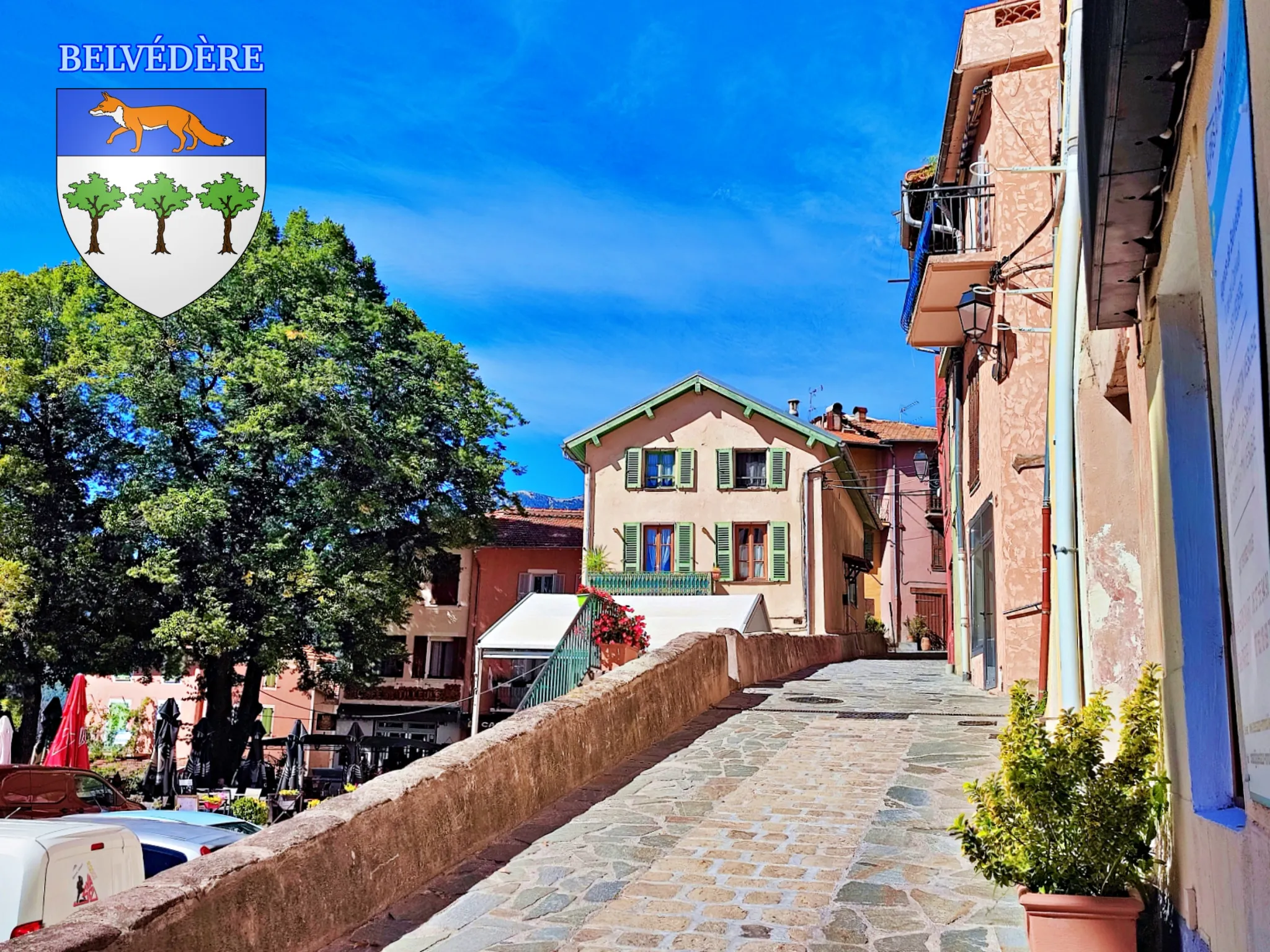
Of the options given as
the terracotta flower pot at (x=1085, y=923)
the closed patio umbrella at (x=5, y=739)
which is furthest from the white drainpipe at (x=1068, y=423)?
the closed patio umbrella at (x=5, y=739)

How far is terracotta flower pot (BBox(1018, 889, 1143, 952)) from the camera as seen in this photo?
412 centimetres

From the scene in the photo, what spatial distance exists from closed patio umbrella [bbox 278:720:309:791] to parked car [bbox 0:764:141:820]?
28.2 ft

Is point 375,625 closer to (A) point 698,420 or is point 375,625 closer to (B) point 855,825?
(A) point 698,420

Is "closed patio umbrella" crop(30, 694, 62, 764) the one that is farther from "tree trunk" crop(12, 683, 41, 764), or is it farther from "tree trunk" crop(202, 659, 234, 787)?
"tree trunk" crop(202, 659, 234, 787)

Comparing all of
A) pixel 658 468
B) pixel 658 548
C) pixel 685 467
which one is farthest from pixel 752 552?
pixel 658 468

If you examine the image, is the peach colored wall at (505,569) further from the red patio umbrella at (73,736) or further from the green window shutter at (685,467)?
the red patio umbrella at (73,736)

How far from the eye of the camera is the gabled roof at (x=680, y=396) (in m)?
32.7

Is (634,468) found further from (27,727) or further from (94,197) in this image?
(94,197)

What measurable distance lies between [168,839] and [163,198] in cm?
Result: 597

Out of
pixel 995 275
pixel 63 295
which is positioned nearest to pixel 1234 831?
pixel 995 275

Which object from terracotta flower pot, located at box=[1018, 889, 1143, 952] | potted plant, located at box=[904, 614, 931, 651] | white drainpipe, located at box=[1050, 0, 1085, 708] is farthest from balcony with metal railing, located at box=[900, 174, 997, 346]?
potted plant, located at box=[904, 614, 931, 651]

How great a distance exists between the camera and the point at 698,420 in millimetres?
33375

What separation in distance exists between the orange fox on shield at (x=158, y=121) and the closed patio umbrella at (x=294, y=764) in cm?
1335

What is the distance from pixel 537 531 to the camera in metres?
38.1
